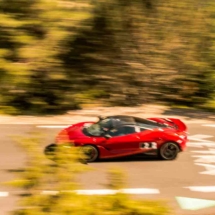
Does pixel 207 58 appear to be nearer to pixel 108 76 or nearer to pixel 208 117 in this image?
pixel 208 117

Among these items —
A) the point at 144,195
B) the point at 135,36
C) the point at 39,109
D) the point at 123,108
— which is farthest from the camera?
the point at 123,108

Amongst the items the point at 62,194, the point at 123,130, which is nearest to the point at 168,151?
the point at 123,130

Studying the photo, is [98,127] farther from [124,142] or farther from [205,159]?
[205,159]

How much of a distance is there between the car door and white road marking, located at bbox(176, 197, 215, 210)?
2.20 m

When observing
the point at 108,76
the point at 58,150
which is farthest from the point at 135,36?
the point at 58,150

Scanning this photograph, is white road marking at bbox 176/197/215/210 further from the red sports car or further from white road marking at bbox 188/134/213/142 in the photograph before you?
white road marking at bbox 188/134/213/142

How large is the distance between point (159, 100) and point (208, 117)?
2.44m

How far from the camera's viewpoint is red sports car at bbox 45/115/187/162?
1099 centimetres

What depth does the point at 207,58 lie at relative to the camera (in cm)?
1691

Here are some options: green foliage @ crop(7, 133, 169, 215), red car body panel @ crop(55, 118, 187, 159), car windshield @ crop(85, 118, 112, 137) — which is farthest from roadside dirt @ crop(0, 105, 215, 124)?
green foliage @ crop(7, 133, 169, 215)

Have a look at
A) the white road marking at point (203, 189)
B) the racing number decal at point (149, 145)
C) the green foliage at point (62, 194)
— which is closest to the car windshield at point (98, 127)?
the racing number decal at point (149, 145)

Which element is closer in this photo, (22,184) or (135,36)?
(22,184)

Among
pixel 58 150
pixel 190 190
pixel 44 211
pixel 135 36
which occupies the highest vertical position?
pixel 135 36

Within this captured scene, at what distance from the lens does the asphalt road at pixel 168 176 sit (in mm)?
8945
